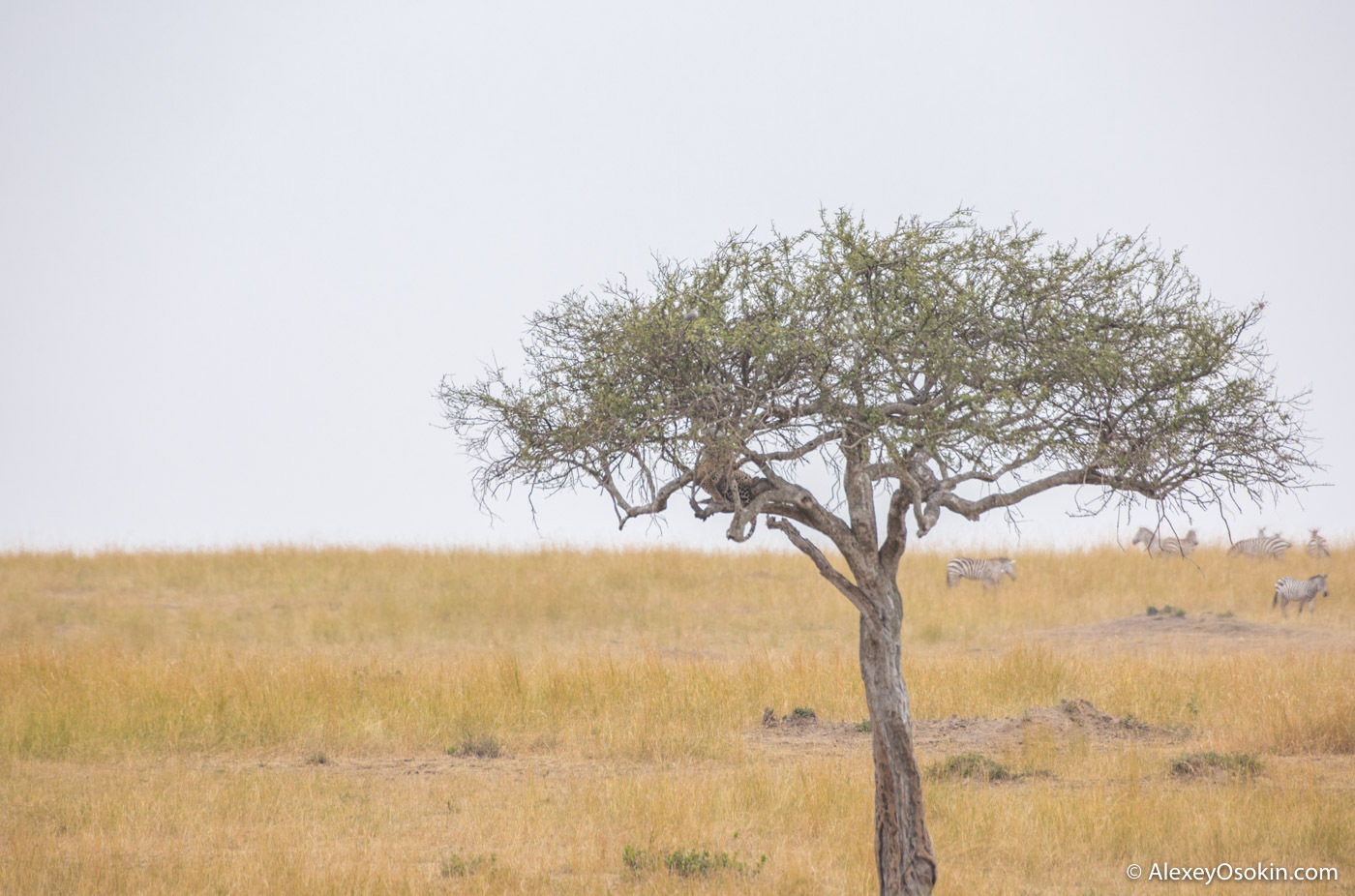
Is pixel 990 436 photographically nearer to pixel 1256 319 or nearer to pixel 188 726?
pixel 1256 319

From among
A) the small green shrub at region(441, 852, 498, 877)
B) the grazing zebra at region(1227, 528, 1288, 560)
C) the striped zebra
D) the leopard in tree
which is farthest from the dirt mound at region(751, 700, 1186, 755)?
the grazing zebra at region(1227, 528, 1288, 560)

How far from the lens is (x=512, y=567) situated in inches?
1080

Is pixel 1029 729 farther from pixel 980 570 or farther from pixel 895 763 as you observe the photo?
pixel 980 570

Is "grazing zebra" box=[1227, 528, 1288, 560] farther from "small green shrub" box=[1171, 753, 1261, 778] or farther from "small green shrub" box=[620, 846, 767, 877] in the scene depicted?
"small green shrub" box=[620, 846, 767, 877]

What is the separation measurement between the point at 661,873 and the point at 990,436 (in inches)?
167

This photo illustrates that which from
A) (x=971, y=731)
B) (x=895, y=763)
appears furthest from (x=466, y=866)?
(x=971, y=731)

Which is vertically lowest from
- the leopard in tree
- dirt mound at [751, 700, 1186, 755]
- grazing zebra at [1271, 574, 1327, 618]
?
dirt mound at [751, 700, 1186, 755]

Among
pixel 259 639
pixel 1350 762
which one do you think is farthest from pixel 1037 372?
pixel 259 639

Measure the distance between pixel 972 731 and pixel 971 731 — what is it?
1 centimetres

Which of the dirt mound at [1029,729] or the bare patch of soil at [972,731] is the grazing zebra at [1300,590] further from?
the dirt mound at [1029,729]

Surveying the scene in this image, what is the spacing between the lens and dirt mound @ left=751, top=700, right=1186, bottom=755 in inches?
509

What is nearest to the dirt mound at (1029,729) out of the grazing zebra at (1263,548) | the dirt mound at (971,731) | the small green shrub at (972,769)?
the dirt mound at (971,731)

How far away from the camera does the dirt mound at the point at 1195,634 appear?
67.4 feet

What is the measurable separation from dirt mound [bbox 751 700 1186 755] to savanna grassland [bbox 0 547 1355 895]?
0.06 meters
